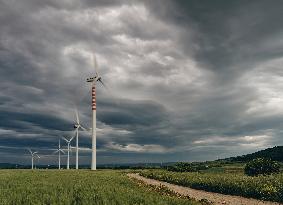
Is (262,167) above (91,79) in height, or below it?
below

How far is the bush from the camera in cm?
9044

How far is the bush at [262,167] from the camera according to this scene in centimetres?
9044

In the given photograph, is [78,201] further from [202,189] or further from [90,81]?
[90,81]

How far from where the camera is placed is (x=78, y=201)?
3041 cm

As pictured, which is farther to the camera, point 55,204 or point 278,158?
point 278,158

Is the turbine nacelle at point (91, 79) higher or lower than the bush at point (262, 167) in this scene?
higher

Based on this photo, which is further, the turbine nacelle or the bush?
the turbine nacelle

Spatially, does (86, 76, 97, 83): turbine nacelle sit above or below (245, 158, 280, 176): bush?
above

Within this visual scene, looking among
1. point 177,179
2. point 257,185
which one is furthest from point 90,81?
point 257,185

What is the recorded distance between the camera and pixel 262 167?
91.6 meters

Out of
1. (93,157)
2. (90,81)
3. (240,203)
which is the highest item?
(90,81)

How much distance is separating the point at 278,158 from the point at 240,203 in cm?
14674

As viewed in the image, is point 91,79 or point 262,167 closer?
point 262,167

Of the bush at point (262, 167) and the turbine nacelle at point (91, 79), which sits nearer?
the bush at point (262, 167)
